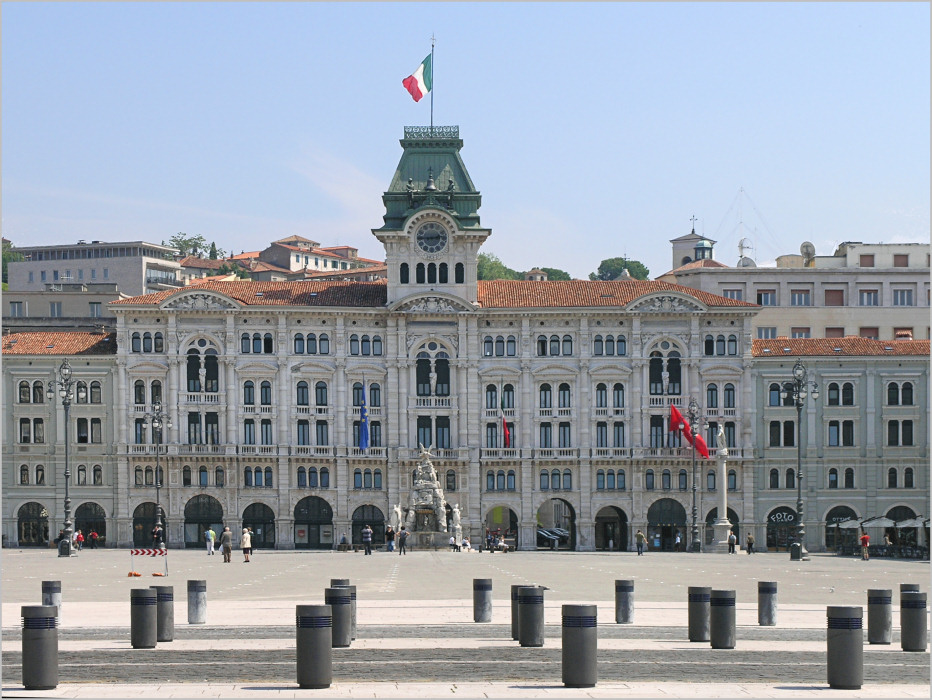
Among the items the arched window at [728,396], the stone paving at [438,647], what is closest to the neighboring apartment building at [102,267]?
the arched window at [728,396]

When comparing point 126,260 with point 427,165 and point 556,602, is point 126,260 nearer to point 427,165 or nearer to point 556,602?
point 427,165

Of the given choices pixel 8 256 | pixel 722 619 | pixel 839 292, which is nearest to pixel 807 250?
pixel 839 292

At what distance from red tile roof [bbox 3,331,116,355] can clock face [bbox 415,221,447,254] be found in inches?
744

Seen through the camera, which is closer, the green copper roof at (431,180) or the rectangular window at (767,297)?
the green copper roof at (431,180)

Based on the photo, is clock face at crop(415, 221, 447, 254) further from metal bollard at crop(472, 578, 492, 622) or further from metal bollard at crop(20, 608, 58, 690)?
metal bollard at crop(20, 608, 58, 690)

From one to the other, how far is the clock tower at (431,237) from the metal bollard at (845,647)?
71602mm

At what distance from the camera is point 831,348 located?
322 ft

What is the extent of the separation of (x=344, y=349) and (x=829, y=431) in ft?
94.2

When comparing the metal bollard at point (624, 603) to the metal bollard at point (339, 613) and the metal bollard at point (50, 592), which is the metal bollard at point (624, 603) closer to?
the metal bollard at point (339, 613)

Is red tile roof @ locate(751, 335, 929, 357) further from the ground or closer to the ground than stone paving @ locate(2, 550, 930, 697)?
further from the ground

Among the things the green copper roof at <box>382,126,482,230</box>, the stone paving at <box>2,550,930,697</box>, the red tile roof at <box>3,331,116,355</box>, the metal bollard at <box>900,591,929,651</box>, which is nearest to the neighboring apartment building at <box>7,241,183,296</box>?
the red tile roof at <box>3,331,116,355</box>

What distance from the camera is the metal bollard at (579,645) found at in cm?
2492

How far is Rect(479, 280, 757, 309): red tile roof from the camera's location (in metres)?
96.5

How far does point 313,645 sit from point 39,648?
13.2 ft
